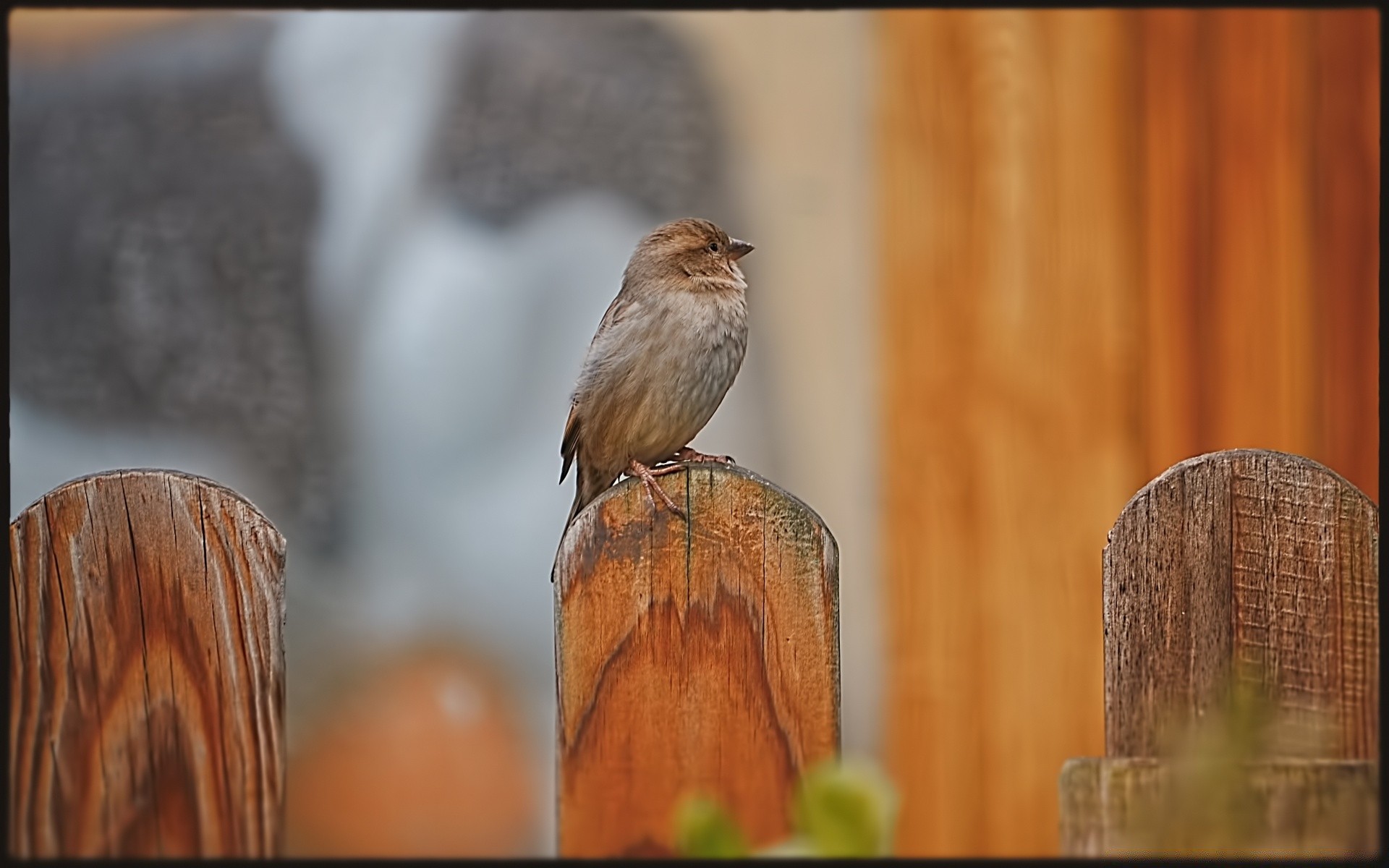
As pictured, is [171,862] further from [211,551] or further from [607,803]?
[607,803]

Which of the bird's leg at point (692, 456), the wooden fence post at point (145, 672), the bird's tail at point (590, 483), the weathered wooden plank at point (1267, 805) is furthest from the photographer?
the bird's tail at point (590, 483)

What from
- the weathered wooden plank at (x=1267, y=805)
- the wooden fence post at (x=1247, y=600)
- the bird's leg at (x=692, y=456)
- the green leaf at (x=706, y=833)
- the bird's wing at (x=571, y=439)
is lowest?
the weathered wooden plank at (x=1267, y=805)

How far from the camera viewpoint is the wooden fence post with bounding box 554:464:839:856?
1.98 metres

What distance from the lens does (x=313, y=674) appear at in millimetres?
3838

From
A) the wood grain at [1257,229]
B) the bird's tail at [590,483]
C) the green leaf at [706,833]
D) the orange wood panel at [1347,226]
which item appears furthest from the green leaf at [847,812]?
the orange wood panel at [1347,226]

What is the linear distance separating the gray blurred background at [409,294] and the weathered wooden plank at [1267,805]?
1.92 metres

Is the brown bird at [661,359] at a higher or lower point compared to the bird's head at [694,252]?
lower

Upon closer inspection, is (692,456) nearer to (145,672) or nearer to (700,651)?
(700,651)

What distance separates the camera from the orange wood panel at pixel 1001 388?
145 inches

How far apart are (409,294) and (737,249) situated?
0.85m

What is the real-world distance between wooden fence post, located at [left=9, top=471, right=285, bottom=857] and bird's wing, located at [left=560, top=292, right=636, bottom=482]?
1658mm

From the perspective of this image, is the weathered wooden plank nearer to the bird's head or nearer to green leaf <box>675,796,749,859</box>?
green leaf <box>675,796,749,859</box>

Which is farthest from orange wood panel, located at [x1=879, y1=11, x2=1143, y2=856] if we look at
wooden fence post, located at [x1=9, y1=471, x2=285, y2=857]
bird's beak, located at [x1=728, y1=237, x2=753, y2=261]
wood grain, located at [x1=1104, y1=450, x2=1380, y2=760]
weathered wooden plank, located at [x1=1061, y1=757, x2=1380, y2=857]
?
wooden fence post, located at [x1=9, y1=471, x2=285, y2=857]

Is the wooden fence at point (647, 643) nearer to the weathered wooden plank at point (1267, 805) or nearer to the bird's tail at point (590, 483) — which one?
the weathered wooden plank at point (1267, 805)
